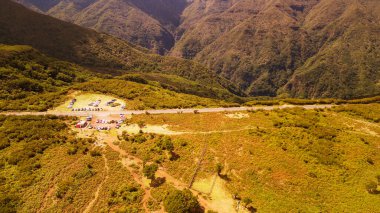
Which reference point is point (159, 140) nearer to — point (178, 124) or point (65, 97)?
point (178, 124)

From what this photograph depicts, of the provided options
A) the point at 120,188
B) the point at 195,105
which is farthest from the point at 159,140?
the point at 195,105

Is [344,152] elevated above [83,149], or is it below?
above

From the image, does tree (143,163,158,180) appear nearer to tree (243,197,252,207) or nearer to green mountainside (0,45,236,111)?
tree (243,197,252,207)

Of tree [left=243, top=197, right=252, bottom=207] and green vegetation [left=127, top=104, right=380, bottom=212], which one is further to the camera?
green vegetation [left=127, top=104, right=380, bottom=212]

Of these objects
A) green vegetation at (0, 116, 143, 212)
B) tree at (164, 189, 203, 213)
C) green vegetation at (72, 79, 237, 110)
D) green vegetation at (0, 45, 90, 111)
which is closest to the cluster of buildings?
green vegetation at (0, 45, 90, 111)

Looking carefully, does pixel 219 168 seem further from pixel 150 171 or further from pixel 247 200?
pixel 150 171
